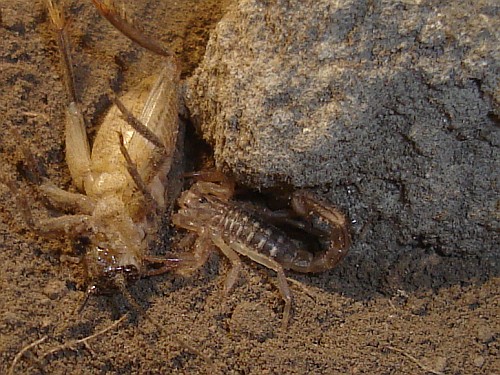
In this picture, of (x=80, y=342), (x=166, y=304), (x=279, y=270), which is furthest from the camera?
(x=279, y=270)

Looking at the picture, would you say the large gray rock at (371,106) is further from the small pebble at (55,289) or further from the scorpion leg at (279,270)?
the small pebble at (55,289)

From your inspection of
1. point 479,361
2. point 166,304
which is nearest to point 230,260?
point 166,304

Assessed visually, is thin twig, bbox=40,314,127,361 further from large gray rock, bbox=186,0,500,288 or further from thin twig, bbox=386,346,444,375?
thin twig, bbox=386,346,444,375

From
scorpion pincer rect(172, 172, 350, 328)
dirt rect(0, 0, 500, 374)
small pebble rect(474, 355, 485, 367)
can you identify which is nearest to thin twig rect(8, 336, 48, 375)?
dirt rect(0, 0, 500, 374)

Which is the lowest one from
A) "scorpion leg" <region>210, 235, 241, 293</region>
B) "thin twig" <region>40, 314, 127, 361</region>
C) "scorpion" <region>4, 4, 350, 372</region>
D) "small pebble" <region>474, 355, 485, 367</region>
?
"small pebble" <region>474, 355, 485, 367</region>

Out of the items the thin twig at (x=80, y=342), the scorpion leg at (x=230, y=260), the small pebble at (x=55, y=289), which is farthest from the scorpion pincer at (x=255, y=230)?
the small pebble at (x=55, y=289)

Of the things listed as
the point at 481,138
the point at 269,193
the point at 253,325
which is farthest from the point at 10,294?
the point at 481,138

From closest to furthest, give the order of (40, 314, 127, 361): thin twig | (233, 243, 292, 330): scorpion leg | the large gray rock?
the large gray rock → (40, 314, 127, 361): thin twig → (233, 243, 292, 330): scorpion leg

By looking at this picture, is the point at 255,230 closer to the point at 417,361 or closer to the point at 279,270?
the point at 279,270
